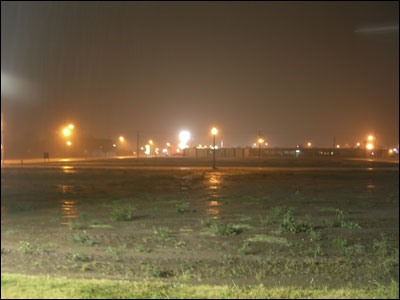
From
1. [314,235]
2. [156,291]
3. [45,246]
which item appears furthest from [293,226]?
[45,246]

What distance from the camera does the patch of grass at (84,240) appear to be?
957 cm

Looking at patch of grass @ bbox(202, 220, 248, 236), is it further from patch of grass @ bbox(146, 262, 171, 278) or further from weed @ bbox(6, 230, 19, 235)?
weed @ bbox(6, 230, 19, 235)

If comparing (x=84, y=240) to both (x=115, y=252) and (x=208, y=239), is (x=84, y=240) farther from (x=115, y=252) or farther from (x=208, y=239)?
(x=208, y=239)

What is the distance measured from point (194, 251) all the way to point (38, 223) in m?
5.62

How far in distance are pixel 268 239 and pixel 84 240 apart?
14.8 ft

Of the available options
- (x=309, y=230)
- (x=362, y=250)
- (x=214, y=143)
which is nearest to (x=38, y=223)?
(x=309, y=230)

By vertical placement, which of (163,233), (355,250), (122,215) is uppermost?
(122,215)

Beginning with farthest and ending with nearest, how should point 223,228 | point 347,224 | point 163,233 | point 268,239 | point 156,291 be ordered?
point 347,224
point 223,228
point 163,233
point 268,239
point 156,291

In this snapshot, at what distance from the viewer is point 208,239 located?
10086 mm

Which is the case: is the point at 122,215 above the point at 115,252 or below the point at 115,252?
above

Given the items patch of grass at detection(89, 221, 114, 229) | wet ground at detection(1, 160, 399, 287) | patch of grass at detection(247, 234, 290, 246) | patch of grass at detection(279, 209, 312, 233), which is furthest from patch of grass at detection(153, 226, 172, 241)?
patch of grass at detection(279, 209, 312, 233)

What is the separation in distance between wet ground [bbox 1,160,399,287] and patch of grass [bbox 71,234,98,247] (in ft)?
0.08

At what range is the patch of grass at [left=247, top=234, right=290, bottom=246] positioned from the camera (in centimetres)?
977

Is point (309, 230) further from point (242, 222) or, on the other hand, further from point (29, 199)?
point (29, 199)
